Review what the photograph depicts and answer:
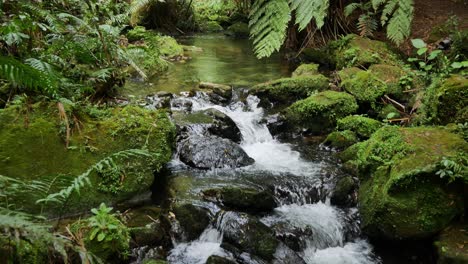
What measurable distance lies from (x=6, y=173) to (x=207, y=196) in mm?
2165

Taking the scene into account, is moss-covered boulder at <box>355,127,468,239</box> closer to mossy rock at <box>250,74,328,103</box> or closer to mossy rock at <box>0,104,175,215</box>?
mossy rock at <box>0,104,175,215</box>

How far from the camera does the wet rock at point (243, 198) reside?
4.79 metres

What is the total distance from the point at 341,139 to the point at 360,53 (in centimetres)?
296

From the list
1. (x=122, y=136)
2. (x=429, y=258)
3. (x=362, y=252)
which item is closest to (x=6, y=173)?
(x=122, y=136)

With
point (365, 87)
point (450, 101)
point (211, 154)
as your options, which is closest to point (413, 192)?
point (450, 101)

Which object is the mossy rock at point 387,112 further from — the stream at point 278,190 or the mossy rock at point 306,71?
the mossy rock at point 306,71

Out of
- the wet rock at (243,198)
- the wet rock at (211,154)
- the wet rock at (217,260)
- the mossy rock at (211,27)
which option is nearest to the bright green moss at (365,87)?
the wet rock at (211,154)

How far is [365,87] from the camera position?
7191 millimetres

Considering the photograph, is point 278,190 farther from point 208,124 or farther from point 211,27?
point 211,27

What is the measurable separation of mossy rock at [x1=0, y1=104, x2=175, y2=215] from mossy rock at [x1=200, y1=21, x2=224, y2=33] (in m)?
11.6

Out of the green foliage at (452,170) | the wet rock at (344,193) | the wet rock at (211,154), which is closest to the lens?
the green foliage at (452,170)

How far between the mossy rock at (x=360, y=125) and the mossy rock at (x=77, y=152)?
3223 mm

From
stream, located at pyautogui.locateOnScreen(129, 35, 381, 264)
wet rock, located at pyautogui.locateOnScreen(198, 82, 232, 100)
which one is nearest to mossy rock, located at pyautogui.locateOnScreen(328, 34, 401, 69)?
stream, located at pyautogui.locateOnScreen(129, 35, 381, 264)

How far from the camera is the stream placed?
4344mm
